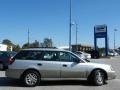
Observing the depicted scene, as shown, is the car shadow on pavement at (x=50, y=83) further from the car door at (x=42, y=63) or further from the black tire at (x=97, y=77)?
the car door at (x=42, y=63)

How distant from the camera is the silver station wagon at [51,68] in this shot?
13.4 meters

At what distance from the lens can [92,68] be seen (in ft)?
45.3

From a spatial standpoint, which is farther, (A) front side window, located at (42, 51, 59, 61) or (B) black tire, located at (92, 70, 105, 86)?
(B) black tire, located at (92, 70, 105, 86)

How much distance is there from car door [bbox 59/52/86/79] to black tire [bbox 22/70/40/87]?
113cm

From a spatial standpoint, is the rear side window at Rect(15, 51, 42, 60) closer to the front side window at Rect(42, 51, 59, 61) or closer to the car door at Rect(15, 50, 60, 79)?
the car door at Rect(15, 50, 60, 79)

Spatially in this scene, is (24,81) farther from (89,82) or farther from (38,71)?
(89,82)

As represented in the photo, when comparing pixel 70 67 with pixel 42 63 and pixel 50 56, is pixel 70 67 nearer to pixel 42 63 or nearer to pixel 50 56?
pixel 50 56

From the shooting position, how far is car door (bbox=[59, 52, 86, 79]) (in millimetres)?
13570

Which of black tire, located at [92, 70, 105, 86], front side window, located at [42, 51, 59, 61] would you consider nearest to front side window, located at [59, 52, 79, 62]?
front side window, located at [42, 51, 59, 61]

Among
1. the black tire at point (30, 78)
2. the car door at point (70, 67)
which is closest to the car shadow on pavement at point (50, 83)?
the black tire at point (30, 78)

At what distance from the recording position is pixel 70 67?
13594mm

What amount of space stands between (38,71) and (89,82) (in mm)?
2534

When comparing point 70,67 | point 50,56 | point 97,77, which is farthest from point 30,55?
point 97,77

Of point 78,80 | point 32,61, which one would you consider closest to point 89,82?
point 78,80
